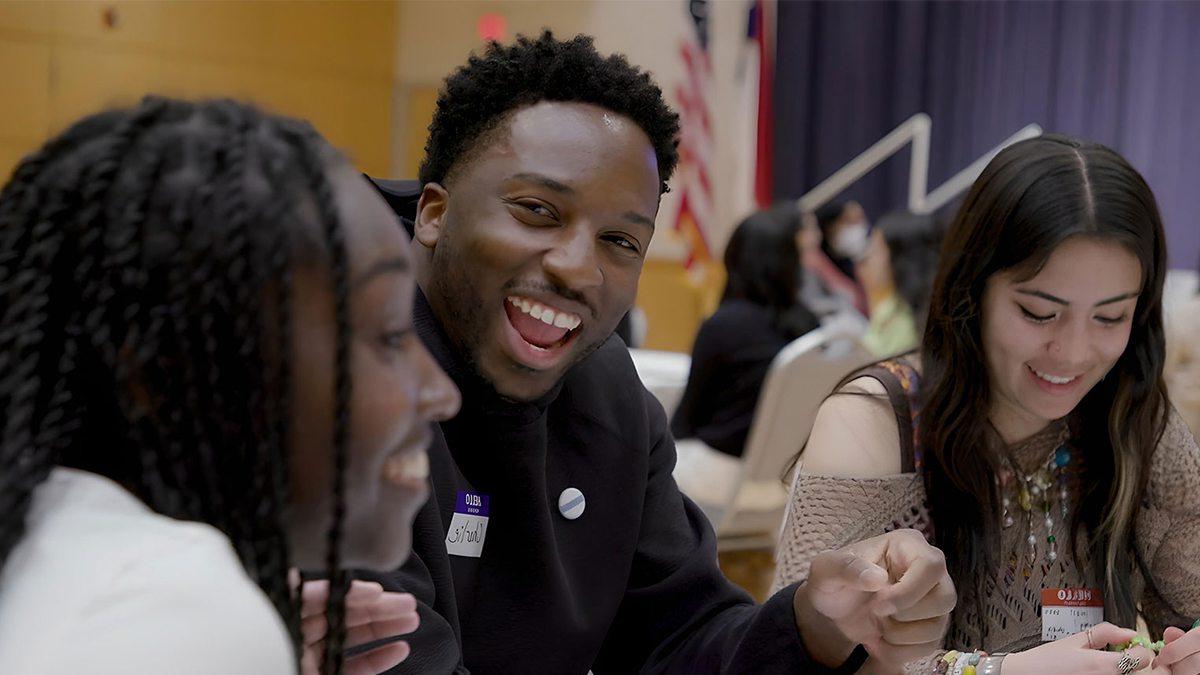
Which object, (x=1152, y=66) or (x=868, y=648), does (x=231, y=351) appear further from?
(x=1152, y=66)

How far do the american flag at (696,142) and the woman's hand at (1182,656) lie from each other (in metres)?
5.94


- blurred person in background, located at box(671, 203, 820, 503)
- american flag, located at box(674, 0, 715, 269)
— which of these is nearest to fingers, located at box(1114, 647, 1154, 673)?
blurred person in background, located at box(671, 203, 820, 503)

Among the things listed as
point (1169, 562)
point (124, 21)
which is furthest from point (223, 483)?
point (124, 21)

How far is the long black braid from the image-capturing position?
0.73m

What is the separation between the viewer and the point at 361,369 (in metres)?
0.79

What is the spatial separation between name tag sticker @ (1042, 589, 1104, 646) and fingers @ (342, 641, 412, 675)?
1.10 metres

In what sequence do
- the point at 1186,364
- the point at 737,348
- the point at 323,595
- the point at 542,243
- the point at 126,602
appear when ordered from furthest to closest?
the point at 737,348
the point at 1186,364
the point at 542,243
the point at 323,595
the point at 126,602

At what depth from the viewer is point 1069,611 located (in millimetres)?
1823

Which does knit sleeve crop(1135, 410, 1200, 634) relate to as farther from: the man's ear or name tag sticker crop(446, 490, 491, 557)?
the man's ear

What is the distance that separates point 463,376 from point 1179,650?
899 millimetres

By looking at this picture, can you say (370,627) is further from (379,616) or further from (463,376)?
(463,376)

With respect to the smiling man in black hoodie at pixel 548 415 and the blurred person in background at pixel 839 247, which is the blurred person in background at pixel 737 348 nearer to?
the smiling man in black hoodie at pixel 548 415

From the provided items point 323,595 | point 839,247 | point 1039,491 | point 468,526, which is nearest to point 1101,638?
point 1039,491

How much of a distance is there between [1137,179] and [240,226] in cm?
142
